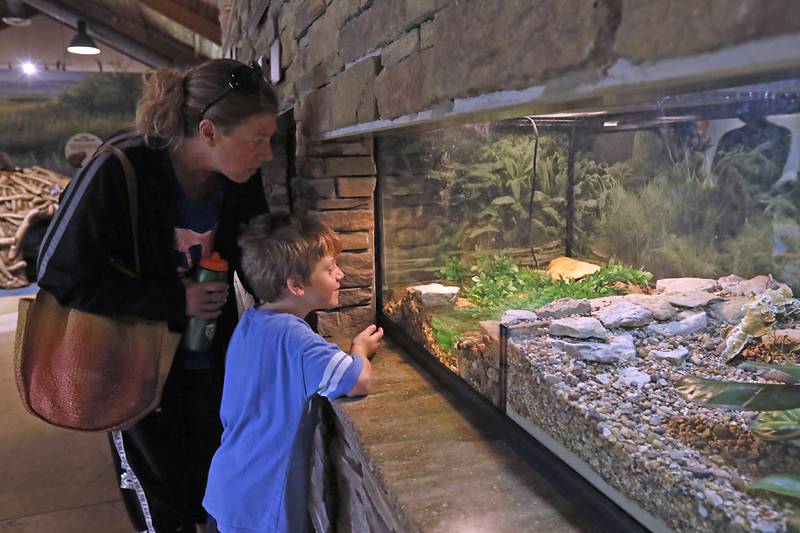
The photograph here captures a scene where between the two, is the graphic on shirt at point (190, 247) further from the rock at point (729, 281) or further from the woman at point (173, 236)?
the rock at point (729, 281)

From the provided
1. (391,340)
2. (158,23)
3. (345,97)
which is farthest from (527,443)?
(158,23)

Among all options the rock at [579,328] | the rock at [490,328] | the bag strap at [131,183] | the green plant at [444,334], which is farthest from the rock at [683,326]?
the bag strap at [131,183]

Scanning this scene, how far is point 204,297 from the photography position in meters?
1.87

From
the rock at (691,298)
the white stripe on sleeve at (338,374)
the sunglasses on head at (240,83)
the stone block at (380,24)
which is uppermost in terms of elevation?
the stone block at (380,24)

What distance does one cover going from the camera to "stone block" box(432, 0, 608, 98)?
32.6 inches

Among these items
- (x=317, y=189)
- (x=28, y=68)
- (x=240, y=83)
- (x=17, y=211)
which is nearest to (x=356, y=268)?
(x=317, y=189)

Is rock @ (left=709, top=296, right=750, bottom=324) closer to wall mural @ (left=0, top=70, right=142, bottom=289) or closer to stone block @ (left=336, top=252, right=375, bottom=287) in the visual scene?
stone block @ (left=336, top=252, right=375, bottom=287)

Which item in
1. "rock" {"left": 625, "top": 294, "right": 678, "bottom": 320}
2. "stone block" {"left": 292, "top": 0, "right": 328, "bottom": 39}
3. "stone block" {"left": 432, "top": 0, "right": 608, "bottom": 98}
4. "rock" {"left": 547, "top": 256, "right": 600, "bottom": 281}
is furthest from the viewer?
"stone block" {"left": 292, "top": 0, "right": 328, "bottom": 39}

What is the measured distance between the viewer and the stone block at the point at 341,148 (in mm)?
2270

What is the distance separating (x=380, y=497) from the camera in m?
1.46

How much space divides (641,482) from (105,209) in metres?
1.51

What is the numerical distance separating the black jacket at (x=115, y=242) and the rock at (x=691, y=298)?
139 centimetres

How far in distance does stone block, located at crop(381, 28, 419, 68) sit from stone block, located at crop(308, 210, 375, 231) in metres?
0.79

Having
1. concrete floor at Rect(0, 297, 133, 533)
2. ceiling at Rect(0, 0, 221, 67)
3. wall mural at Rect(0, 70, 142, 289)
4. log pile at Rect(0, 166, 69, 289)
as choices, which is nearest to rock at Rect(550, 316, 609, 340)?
concrete floor at Rect(0, 297, 133, 533)
